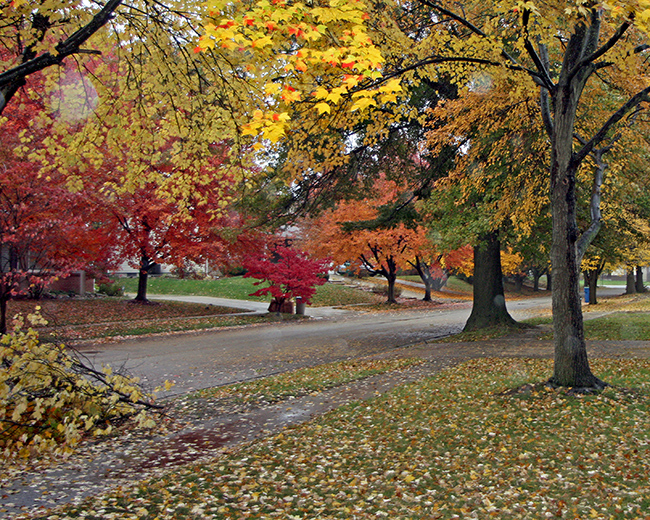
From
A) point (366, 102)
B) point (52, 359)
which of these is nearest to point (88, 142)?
point (52, 359)

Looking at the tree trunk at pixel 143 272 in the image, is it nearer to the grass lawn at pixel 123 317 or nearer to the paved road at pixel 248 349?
the grass lawn at pixel 123 317

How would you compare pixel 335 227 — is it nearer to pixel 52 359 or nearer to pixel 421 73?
pixel 421 73

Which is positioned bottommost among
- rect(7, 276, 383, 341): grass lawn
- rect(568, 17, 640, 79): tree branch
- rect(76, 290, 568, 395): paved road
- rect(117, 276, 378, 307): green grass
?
rect(76, 290, 568, 395): paved road

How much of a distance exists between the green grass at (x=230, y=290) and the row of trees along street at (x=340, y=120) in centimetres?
1367

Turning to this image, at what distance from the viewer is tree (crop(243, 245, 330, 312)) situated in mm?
21047

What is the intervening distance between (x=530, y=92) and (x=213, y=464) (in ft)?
24.7

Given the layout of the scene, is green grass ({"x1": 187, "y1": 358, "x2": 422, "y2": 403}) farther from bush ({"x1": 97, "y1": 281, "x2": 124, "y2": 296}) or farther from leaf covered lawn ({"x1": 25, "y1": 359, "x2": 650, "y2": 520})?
bush ({"x1": 97, "y1": 281, "x2": 124, "y2": 296})

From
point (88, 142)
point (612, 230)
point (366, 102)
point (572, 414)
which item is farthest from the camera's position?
point (612, 230)

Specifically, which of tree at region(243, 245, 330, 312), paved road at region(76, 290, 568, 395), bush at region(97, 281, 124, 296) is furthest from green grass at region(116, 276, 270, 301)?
paved road at region(76, 290, 568, 395)

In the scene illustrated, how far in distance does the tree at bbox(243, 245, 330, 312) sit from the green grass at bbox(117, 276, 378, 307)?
362 inches

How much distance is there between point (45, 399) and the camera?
18.9 ft

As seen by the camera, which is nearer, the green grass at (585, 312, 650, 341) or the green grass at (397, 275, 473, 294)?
the green grass at (585, 312, 650, 341)

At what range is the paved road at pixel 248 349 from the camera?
34.0ft

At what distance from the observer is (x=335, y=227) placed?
2834 centimetres
